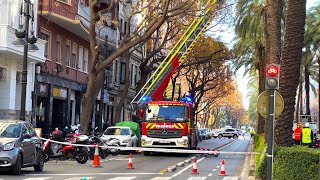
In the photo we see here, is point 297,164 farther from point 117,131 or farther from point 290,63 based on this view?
point 117,131

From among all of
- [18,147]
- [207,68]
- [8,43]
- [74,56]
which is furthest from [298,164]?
[207,68]

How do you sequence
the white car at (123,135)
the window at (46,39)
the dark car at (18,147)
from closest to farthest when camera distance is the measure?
the dark car at (18,147)
the white car at (123,135)
the window at (46,39)

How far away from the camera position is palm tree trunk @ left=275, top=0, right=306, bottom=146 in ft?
44.2

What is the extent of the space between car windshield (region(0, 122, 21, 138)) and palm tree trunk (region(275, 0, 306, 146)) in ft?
24.6

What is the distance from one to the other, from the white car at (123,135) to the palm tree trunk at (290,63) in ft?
51.7

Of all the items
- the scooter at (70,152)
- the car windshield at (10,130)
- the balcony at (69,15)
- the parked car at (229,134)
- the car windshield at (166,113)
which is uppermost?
the balcony at (69,15)

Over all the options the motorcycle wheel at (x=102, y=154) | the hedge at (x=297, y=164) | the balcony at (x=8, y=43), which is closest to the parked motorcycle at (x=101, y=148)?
the motorcycle wheel at (x=102, y=154)

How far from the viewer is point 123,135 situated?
97.6ft

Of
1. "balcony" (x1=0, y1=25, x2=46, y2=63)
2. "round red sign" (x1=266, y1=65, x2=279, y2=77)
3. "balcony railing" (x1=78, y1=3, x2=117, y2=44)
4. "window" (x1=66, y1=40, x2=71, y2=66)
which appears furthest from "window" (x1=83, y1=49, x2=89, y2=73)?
"round red sign" (x1=266, y1=65, x2=279, y2=77)

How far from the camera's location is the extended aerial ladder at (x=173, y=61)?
3216cm

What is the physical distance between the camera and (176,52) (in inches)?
1406

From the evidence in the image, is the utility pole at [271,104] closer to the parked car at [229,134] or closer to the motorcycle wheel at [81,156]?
the motorcycle wheel at [81,156]

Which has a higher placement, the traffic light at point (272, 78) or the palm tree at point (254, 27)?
the palm tree at point (254, 27)

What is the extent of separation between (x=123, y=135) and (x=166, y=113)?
302cm
